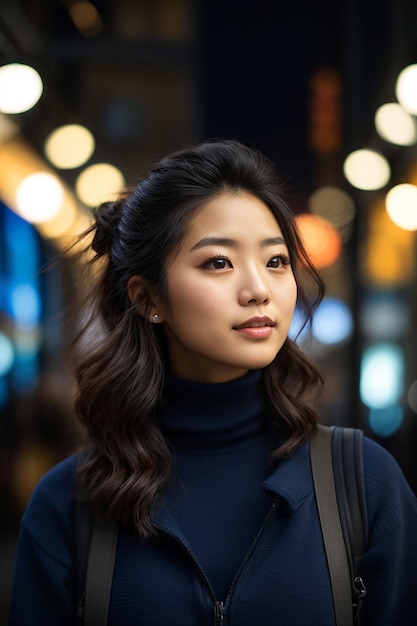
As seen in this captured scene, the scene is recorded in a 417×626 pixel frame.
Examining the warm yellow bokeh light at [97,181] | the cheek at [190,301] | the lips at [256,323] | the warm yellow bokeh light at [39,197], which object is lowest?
the lips at [256,323]

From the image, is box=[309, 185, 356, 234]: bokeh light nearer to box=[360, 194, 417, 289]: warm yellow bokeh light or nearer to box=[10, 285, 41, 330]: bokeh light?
box=[360, 194, 417, 289]: warm yellow bokeh light

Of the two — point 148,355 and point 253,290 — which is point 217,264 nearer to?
point 253,290

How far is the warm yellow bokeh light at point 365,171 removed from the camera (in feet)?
19.2

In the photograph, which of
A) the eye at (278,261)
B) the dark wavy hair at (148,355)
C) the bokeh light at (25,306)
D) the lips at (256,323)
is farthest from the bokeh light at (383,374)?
the lips at (256,323)

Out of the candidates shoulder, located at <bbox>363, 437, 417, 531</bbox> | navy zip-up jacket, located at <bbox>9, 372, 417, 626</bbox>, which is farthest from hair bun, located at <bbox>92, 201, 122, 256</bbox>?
shoulder, located at <bbox>363, 437, 417, 531</bbox>

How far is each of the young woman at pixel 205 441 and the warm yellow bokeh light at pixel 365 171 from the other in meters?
3.95

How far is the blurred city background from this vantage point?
5.64 meters

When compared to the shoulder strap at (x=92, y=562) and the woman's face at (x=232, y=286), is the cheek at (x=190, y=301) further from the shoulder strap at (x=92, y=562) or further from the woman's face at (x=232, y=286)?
the shoulder strap at (x=92, y=562)

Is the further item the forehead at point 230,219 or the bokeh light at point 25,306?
the bokeh light at point 25,306

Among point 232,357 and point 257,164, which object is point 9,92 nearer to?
point 257,164

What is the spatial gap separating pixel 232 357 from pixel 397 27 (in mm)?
3583

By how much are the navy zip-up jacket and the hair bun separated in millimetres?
444

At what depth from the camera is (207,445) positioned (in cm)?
197

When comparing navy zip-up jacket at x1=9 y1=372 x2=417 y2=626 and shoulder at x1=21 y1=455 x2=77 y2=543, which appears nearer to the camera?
navy zip-up jacket at x1=9 y1=372 x2=417 y2=626
